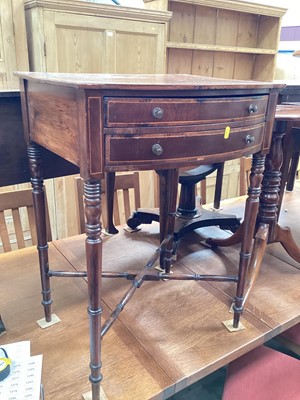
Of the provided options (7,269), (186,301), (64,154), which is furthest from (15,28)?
(186,301)

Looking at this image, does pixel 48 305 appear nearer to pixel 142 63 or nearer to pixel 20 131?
pixel 20 131

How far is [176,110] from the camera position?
0.81m

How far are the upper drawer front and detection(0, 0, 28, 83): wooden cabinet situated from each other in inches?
64.5

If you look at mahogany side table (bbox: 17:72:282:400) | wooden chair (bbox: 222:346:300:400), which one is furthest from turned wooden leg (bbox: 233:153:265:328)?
wooden chair (bbox: 222:346:300:400)

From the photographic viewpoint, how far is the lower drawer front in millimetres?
777

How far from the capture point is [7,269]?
141cm

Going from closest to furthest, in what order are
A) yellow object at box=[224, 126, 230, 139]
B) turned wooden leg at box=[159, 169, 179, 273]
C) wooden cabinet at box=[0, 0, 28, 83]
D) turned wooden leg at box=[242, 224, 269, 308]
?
1. yellow object at box=[224, 126, 230, 139]
2. turned wooden leg at box=[242, 224, 269, 308]
3. turned wooden leg at box=[159, 169, 179, 273]
4. wooden cabinet at box=[0, 0, 28, 83]

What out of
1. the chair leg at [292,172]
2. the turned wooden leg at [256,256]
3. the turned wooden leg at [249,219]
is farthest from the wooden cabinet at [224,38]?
the turned wooden leg at [249,219]

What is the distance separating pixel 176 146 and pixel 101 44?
1.81m

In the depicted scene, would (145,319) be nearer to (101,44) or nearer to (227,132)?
(227,132)

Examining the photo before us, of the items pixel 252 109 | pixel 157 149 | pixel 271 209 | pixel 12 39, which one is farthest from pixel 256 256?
pixel 12 39

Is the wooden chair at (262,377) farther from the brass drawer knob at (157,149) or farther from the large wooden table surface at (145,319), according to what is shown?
the brass drawer knob at (157,149)

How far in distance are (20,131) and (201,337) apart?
32.6 inches

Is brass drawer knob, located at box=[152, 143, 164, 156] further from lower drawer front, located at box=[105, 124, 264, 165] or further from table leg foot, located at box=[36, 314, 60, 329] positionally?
table leg foot, located at box=[36, 314, 60, 329]
